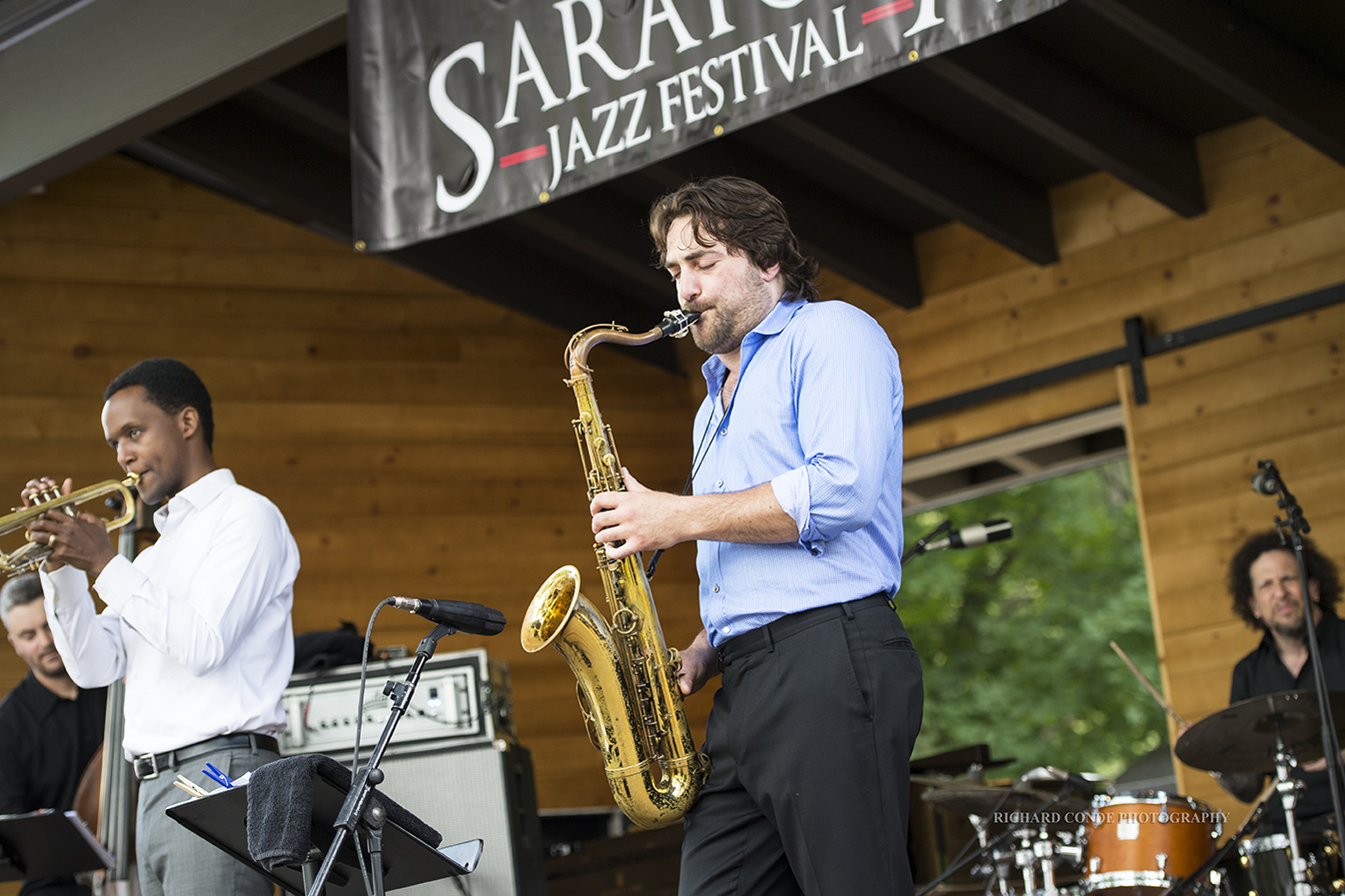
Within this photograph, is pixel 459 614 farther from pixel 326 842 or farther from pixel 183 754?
pixel 183 754

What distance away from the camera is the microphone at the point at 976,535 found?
14.3 ft

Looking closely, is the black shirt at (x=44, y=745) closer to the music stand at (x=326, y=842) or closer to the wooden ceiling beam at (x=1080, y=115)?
the music stand at (x=326, y=842)

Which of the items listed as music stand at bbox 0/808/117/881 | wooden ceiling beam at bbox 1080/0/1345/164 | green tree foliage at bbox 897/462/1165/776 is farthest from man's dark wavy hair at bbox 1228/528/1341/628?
green tree foliage at bbox 897/462/1165/776

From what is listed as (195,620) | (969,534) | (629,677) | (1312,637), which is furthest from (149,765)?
(1312,637)

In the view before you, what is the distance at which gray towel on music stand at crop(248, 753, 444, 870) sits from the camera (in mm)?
2377

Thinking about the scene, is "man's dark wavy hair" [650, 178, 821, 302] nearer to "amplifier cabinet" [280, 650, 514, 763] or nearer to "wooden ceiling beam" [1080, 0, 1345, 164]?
"amplifier cabinet" [280, 650, 514, 763]

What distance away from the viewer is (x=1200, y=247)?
19.8 ft

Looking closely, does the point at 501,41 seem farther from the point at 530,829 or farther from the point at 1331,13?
the point at 1331,13

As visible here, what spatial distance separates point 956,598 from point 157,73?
1250 cm

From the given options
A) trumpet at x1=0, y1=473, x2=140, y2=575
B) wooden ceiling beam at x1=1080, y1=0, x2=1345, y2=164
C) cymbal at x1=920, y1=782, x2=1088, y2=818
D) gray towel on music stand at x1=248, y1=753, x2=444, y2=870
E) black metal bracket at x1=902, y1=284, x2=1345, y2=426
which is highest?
wooden ceiling beam at x1=1080, y1=0, x2=1345, y2=164

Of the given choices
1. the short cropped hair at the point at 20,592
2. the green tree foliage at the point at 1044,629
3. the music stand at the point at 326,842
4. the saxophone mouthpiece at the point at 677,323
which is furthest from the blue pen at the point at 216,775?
the green tree foliage at the point at 1044,629

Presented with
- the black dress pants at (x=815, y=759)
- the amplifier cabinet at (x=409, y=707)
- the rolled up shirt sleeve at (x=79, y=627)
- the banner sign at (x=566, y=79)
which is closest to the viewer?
the black dress pants at (x=815, y=759)

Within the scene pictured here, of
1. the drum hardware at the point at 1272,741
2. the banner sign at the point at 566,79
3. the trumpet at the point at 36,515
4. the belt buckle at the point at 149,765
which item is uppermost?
the banner sign at the point at 566,79

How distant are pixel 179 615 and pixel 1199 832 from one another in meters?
3.28
